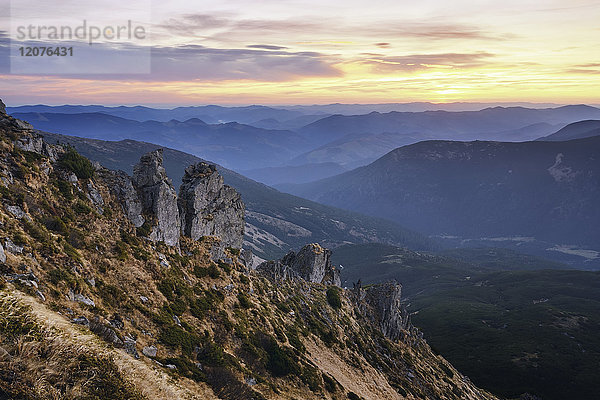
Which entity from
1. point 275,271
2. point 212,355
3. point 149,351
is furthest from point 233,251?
point 149,351

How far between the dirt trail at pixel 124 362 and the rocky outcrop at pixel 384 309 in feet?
252

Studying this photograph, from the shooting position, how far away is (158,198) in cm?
5366

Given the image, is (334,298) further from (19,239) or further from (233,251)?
(19,239)

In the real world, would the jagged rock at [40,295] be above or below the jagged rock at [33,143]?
below

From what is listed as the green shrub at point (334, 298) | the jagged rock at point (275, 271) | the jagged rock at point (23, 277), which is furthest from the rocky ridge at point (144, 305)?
the green shrub at point (334, 298)

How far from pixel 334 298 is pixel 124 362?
68355 mm

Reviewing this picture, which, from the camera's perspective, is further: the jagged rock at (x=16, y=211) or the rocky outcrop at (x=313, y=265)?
the rocky outcrop at (x=313, y=265)

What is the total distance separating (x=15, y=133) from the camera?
138 feet

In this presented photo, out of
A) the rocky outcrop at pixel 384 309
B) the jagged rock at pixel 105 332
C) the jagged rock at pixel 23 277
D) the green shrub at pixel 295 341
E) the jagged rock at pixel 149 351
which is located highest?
the jagged rock at pixel 23 277

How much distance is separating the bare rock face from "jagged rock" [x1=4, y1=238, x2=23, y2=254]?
30202mm

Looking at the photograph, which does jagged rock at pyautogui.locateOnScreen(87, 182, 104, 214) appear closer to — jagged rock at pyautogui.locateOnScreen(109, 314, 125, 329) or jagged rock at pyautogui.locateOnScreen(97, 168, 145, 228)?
jagged rock at pyautogui.locateOnScreen(97, 168, 145, 228)

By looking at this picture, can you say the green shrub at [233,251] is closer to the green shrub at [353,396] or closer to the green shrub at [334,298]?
the green shrub at [334,298]

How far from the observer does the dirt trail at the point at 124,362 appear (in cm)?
2344

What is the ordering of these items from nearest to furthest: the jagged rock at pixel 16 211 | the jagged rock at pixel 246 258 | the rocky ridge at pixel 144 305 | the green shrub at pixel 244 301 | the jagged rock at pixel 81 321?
the rocky ridge at pixel 144 305, the jagged rock at pixel 81 321, the jagged rock at pixel 16 211, the green shrub at pixel 244 301, the jagged rock at pixel 246 258
